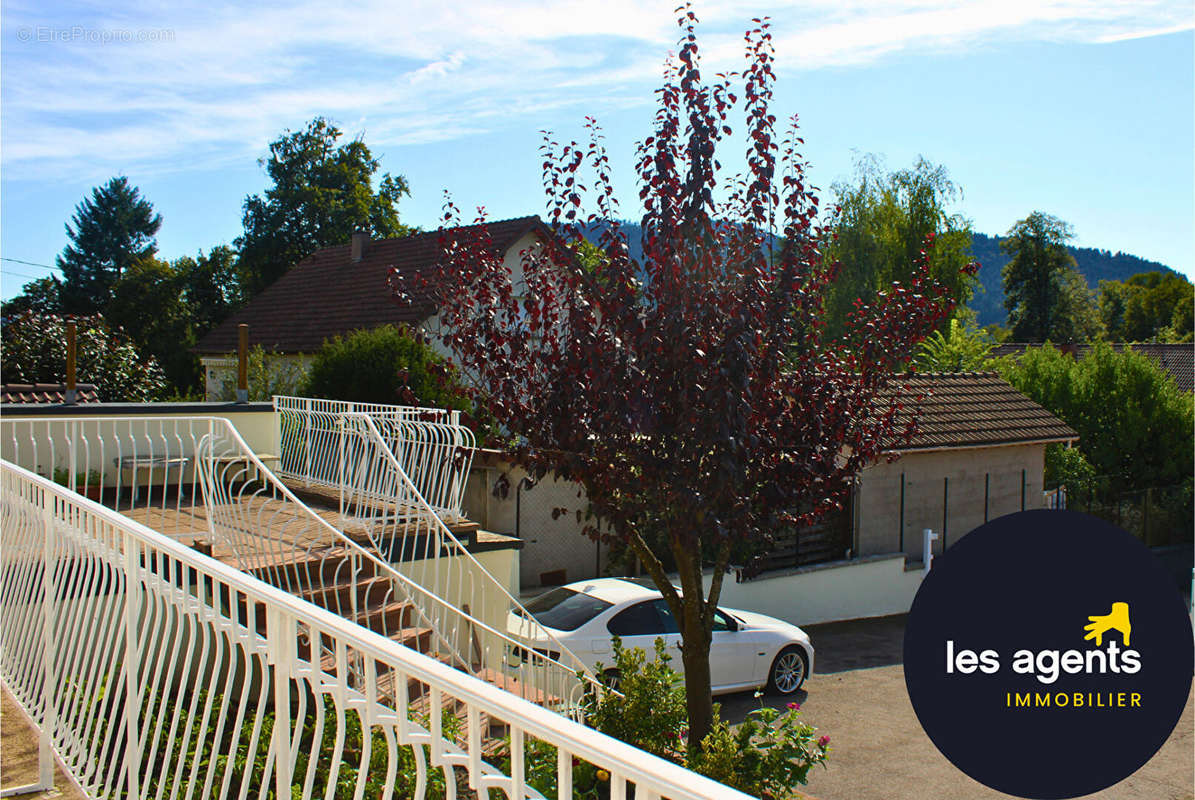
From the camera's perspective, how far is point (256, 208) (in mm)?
44281

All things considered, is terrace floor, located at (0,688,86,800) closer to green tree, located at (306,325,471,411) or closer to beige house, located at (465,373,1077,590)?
beige house, located at (465,373,1077,590)

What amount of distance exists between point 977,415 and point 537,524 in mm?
10662

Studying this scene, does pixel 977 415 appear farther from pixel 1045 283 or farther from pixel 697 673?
pixel 1045 283

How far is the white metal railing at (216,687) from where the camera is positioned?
1.88m

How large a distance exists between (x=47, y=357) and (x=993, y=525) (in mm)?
20949

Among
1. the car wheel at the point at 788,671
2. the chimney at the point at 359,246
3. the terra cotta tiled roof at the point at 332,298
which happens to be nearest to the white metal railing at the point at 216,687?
the car wheel at the point at 788,671

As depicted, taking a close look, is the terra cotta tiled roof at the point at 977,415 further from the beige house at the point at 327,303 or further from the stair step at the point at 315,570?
the stair step at the point at 315,570

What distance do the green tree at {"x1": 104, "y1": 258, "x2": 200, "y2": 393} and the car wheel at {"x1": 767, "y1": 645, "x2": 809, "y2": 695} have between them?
34.2 meters

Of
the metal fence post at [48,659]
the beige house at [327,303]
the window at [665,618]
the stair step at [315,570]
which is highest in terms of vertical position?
the beige house at [327,303]

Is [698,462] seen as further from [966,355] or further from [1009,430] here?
[966,355]

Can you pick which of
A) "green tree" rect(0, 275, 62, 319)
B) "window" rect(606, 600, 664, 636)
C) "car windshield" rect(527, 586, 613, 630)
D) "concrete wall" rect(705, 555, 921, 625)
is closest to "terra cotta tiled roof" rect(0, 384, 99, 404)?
"car windshield" rect(527, 586, 613, 630)

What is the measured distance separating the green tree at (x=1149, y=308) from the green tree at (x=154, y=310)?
198 feet

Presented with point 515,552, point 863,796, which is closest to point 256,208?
point 515,552

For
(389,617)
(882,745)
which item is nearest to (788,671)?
(882,745)
